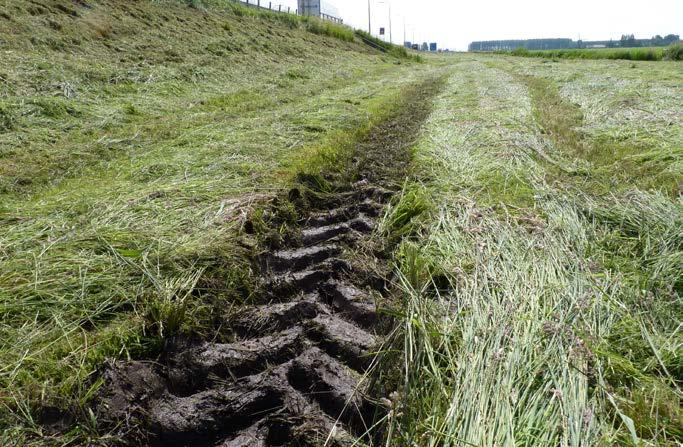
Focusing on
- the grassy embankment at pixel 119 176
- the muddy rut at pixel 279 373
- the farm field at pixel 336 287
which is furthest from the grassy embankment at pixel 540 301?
the grassy embankment at pixel 119 176

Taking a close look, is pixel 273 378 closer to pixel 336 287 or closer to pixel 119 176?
pixel 336 287

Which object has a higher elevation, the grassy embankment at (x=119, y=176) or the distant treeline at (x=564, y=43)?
the distant treeline at (x=564, y=43)

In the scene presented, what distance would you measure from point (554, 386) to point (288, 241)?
2135 millimetres

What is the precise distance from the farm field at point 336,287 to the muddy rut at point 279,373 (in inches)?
0.5

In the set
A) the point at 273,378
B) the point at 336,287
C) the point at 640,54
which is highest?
the point at 640,54

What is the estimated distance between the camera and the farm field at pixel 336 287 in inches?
73.9

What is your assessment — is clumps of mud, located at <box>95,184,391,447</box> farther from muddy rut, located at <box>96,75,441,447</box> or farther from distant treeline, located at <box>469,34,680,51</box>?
distant treeline, located at <box>469,34,680,51</box>

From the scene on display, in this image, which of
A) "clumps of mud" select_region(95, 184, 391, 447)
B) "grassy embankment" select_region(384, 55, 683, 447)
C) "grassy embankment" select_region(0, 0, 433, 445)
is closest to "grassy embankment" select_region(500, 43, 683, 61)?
"grassy embankment" select_region(0, 0, 433, 445)

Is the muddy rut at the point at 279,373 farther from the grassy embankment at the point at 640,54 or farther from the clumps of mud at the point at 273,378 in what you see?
the grassy embankment at the point at 640,54

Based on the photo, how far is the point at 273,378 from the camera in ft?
6.89

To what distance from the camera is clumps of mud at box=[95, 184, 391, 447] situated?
187cm

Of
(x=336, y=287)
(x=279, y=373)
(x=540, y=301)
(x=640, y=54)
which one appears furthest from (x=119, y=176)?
(x=640, y=54)

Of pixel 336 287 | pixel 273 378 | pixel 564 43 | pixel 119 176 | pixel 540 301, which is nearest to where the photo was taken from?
pixel 273 378

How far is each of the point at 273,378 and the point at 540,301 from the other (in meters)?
→ 1.52
